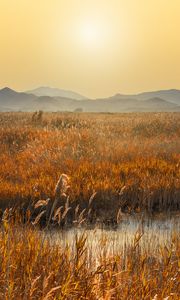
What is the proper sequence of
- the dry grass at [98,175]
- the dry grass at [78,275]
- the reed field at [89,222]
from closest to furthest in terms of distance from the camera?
the dry grass at [78,275] → the reed field at [89,222] → the dry grass at [98,175]

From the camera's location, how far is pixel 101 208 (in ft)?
22.4

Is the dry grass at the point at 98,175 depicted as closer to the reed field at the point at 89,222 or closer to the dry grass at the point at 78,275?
the reed field at the point at 89,222

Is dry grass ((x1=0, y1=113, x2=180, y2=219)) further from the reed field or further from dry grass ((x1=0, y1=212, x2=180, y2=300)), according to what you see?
dry grass ((x1=0, y1=212, x2=180, y2=300))

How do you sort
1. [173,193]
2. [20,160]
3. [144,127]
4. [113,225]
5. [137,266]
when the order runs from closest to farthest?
1. [137,266]
2. [113,225]
3. [173,193]
4. [20,160]
5. [144,127]

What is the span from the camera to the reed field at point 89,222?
329cm

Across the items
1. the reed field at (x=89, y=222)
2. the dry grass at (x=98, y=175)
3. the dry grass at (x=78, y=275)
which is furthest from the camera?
the dry grass at (x=98, y=175)

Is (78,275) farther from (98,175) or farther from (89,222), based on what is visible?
(98,175)

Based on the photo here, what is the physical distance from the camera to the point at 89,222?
6.12 metres

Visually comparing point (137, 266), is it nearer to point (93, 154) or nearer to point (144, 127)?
point (93, 154)

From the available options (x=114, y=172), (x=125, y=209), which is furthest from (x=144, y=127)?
(x=125, y=209)

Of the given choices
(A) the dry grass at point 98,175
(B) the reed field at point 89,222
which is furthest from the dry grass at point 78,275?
(A) the dry grass at point 98,175

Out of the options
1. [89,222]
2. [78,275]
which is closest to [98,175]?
[89,222]

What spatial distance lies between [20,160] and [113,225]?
4.45 m

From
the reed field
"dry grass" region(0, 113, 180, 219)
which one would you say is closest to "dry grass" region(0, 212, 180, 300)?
the reed field
